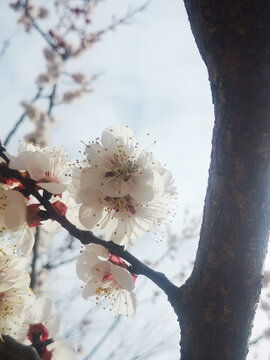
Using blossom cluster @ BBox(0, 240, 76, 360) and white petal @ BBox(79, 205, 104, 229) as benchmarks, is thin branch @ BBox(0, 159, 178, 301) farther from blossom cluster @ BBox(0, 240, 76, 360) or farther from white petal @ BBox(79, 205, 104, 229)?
blossom cluster @ BBox(0, 240, 76, 360)

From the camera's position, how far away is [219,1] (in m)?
0.79

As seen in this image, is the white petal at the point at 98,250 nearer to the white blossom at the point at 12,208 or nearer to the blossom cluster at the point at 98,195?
the blossom cluster at the point at 98,195

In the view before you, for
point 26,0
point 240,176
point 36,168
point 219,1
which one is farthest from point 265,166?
point 26,0

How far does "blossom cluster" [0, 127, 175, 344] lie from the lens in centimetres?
104

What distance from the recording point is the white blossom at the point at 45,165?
1.02 m

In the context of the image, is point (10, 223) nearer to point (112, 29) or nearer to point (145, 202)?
point (145, 202)

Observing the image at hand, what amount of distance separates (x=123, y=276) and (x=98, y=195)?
0.77ft

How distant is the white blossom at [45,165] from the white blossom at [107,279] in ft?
0.70

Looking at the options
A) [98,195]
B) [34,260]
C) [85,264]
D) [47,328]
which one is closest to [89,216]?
[98,195]

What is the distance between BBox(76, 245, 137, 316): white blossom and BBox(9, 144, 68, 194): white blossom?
0.21m

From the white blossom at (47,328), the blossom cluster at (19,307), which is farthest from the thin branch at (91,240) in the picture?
the white blossom at (47,328)

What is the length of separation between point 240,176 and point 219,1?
0.39m

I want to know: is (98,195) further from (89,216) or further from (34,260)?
(34,260)

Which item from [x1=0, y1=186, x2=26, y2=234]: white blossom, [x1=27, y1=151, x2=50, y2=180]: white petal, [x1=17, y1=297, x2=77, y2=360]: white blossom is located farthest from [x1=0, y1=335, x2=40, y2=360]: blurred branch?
[x1=17, y1=297, x2=77, y2=360]: white blossom
